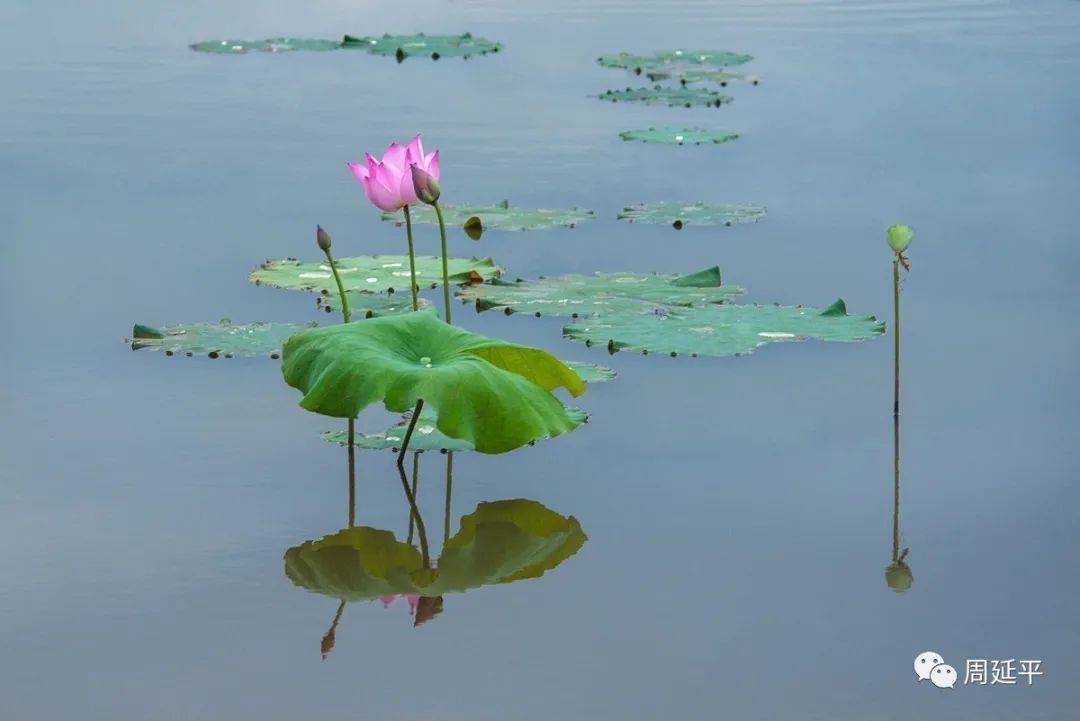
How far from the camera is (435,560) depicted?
114 inches

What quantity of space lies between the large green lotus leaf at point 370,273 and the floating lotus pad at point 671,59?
12.9ft

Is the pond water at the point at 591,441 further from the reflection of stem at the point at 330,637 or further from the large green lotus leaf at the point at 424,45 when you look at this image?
the large green lotus leaf at the point at 424,45

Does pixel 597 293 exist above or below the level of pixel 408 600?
above

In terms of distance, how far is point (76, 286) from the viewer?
15.1ft

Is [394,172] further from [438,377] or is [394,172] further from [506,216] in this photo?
[506,216]

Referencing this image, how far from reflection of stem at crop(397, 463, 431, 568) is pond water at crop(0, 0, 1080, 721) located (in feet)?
0.08

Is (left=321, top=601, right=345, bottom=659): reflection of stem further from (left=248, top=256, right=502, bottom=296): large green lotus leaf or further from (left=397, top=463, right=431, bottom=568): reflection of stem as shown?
(left=248, top=256, right=502, bottom=296): large green lotus leaf

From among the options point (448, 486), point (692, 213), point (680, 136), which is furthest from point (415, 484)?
point (680, 136)

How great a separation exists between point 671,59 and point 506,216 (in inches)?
142

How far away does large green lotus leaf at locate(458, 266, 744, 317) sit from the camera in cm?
429

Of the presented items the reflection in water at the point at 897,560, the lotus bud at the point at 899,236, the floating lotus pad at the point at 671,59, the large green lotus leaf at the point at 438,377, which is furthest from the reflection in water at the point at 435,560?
the floating lotus pad at the point at 671,59

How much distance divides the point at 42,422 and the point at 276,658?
128cm

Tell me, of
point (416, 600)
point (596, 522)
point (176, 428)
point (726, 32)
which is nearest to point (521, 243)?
point (176, 428)

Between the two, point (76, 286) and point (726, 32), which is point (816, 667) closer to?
point (76, 286)
